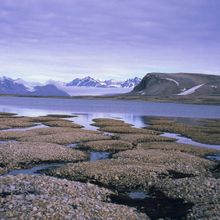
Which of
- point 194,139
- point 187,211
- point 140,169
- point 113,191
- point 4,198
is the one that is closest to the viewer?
point 4,198

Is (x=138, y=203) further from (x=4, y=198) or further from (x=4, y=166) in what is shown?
(x=4, y=166)

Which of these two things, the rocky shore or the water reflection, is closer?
the rocky shore

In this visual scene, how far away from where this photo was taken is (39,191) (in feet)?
82.3

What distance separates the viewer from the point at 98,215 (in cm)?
2158

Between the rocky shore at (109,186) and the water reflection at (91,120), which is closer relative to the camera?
the rocky shore at (109,186)

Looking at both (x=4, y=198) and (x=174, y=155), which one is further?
(x=174, y=155)

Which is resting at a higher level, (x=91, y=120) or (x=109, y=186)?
(x=109, y=186)

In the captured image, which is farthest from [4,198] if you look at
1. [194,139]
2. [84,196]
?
[194,139]

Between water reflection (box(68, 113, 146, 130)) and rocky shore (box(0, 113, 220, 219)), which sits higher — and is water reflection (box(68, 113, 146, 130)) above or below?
below

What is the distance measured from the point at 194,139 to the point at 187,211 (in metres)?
41.4

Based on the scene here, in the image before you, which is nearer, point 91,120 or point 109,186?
point 109,186

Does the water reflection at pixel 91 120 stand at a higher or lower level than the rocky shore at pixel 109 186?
lower

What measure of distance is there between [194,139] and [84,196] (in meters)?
42.8

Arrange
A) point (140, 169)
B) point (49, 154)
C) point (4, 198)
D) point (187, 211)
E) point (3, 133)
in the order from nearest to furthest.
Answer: point (4, 198)
point (187, 211)
point (140, 169)
point (49, 154)
point (3, 133)
